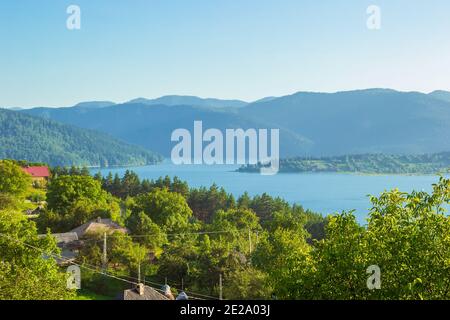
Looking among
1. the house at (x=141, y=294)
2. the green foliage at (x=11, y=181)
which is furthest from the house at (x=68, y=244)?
the green foliage at (x=11, y=181)

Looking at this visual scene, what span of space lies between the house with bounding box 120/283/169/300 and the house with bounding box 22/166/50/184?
2637 inches

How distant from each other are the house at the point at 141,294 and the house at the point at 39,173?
67.0 meters

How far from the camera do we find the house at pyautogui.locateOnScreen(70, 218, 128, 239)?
4228 centimetres

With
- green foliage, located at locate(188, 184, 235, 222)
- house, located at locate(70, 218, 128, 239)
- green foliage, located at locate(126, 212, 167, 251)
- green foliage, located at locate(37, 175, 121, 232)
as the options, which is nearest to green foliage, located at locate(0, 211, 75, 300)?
house, located at locate(70, 218, 128, 239)

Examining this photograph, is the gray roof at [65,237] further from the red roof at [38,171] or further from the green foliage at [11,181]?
the red roof at [38,171]

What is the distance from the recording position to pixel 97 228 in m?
43.3

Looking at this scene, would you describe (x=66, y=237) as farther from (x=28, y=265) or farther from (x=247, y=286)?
(x=28, y=265)

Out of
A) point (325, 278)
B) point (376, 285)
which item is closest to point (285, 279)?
point (325, 278)

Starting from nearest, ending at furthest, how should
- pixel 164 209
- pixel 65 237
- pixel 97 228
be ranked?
1. pixel 65 237
2. pixel 97 228
3. pixel 164 209

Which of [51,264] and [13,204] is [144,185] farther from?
[51,264]

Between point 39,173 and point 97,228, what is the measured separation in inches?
2205

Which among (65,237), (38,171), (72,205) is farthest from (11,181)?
(38,171)
